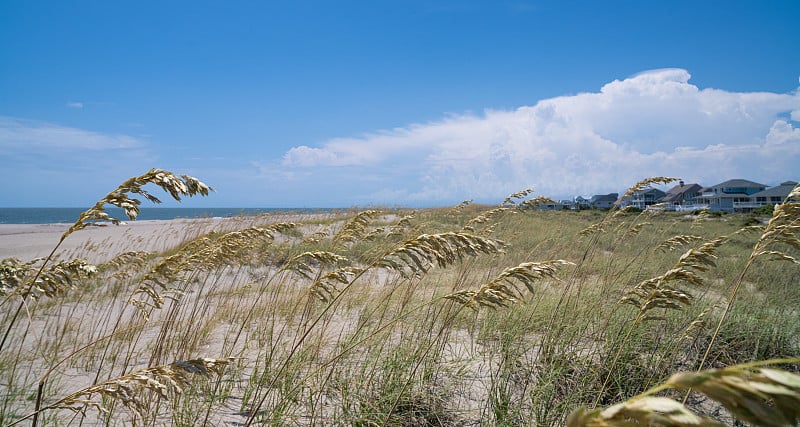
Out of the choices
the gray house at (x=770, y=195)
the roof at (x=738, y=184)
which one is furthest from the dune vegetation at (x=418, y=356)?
the roof at (x=738, y=184)

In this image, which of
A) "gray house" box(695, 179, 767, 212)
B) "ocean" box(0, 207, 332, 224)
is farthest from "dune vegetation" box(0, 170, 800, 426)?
"gray house" box(695, 179, 767, 212)

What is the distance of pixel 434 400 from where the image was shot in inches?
126

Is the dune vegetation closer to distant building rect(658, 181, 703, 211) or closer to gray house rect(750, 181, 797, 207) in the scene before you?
gray house rect(750, 181, 797, 207)

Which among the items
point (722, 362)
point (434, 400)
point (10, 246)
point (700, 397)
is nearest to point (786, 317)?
point (722, 362)

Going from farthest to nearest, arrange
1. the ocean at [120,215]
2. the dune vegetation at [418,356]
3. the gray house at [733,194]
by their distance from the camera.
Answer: the gray house at [733,194] < the ocean at [120,215] < the dune vegetation at [418,356]

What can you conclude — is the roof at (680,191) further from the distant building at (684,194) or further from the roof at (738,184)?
the roof at (738,184)

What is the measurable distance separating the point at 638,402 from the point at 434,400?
9.31 feet

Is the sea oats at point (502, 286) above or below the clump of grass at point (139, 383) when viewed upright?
above

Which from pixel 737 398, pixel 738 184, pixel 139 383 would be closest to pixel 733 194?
pixel 738 184

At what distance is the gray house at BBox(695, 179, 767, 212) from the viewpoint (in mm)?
67250

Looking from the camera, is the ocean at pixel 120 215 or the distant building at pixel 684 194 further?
the distant building at pixel 684 194

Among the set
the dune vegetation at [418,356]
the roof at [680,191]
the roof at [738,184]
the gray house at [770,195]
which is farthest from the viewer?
the roof at [680,191]

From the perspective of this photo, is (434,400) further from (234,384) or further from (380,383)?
(234,384)

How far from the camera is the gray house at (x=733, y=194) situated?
67.2 metres
